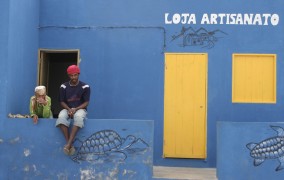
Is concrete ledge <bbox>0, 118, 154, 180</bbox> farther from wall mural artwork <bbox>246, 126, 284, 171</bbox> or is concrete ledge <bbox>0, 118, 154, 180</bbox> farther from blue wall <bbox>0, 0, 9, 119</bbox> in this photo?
wall mural artwork <bbox>246, 126, 284, 171</bbox>

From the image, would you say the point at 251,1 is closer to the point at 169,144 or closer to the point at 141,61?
the point at 141,61

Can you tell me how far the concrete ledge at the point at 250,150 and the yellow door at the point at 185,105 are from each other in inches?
66.3

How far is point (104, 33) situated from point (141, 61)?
1071 mm

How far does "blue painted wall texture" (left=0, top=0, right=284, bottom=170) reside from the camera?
892cm

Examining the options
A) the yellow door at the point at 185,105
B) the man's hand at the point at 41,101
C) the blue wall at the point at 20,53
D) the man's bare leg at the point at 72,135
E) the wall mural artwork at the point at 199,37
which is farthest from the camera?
the wall mural artwork at the point at 199,37

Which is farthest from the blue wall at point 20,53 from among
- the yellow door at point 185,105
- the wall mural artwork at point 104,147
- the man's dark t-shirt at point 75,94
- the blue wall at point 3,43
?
the yellow door at point 185,105

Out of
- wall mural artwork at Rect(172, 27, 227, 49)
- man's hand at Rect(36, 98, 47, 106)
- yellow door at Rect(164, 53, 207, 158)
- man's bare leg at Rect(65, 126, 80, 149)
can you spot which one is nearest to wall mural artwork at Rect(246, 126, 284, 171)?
yellow door at Rect(164, 53, 207, 158)

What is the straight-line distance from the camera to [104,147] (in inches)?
285

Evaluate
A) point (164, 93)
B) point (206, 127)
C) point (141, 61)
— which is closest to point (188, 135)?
point (206, 127)

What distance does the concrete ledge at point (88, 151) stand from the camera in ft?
23.7

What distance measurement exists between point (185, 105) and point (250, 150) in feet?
6.96

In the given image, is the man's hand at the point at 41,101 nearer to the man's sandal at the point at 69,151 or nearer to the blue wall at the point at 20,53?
the blue wall at the point at 20,53

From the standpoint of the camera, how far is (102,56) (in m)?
9.24

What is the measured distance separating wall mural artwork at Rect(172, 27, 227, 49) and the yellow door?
27 cm
